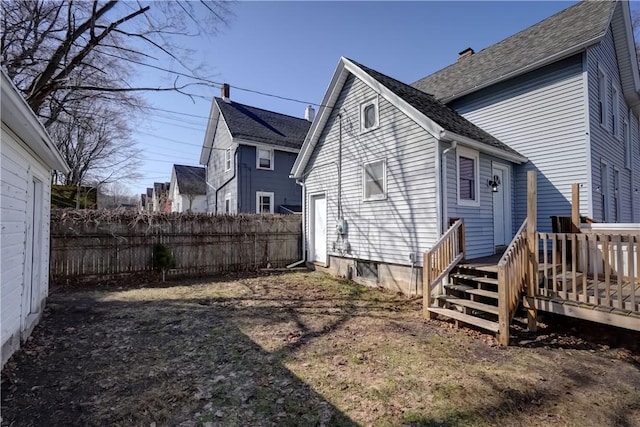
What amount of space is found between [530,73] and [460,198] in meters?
4.72

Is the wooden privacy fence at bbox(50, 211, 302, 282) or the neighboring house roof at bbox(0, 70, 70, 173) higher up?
the neighboring house roof at bbox(0, 70, 70, 173)

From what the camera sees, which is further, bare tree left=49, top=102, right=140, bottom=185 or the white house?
bare tree left=49, top=102, right=140, bottom=185

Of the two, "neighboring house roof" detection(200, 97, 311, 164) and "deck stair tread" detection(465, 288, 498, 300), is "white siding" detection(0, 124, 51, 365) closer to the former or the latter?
"deck stair tread" detection(465, 288, 498, 300)

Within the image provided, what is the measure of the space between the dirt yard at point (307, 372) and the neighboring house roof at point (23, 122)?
2.95m

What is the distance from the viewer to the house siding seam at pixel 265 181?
16.7 m

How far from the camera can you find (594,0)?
9.41 meters

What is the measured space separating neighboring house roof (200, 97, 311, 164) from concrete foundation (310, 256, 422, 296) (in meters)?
10.1

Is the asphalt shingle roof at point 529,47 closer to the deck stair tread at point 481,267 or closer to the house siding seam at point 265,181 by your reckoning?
the deck stair tread at point 481,267

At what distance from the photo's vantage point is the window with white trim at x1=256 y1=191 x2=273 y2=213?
679 inches

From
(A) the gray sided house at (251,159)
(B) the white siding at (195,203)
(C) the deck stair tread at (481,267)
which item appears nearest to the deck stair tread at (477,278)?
(C) the deck stair tread at (481,267)

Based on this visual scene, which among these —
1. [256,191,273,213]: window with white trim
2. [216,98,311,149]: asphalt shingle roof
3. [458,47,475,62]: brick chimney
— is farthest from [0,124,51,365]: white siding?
[458,47,475,62]: brick chimney

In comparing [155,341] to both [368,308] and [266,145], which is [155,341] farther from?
[266,145]

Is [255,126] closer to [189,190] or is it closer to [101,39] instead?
[101,39]

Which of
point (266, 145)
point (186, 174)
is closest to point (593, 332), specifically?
point (266, 145)
